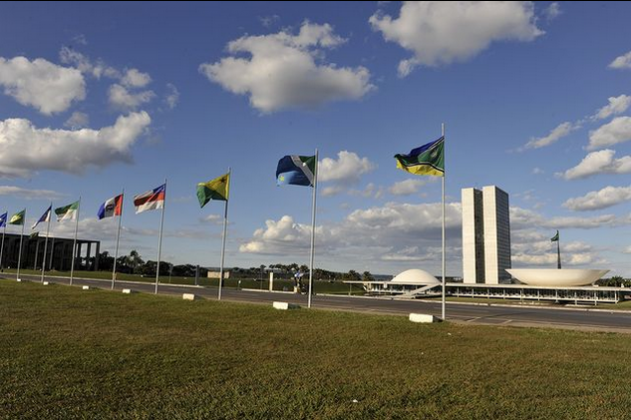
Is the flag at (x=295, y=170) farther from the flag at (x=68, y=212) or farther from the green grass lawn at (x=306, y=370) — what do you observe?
the flag at (x=68, y=212)

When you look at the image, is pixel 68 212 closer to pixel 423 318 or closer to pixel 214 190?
pixel 214 190

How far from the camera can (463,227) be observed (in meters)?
116

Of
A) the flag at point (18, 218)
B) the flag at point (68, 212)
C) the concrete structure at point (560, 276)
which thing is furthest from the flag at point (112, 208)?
the concrete structure at point (560, 276)

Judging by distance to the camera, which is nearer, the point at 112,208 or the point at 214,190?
the point at 214,190

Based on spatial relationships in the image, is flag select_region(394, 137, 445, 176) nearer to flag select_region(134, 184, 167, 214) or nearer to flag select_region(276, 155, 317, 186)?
flag select_region(276, 155, 317, 186)

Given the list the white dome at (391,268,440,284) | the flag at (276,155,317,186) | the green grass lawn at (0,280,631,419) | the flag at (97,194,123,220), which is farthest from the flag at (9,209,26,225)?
the white dome at (391,268,440,284)

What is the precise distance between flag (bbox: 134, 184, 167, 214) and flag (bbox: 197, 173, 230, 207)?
21.6 ft

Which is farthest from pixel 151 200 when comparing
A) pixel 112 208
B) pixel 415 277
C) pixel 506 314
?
pixel 415 277

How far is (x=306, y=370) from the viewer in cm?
984

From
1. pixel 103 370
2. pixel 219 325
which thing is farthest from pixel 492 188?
pixel 103 370

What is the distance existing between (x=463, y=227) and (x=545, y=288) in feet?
176

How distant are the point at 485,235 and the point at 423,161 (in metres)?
102

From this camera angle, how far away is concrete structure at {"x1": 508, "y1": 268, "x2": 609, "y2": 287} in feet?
197

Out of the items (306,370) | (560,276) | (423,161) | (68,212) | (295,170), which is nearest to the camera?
(306,370)
